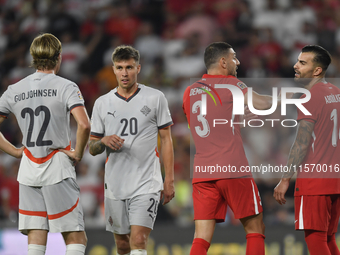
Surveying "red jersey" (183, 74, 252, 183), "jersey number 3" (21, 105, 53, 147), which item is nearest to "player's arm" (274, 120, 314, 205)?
"red jersey" (183, 74, 252, 183)

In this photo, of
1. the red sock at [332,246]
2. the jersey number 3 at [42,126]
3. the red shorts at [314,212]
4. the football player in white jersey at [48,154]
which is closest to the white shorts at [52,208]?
the football player in white jersey at [48,154]

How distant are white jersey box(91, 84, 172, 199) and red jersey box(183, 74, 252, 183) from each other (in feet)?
1.17

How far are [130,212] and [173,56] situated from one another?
20.9 ft

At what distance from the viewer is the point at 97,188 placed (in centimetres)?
870

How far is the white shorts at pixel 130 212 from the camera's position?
15.6ft

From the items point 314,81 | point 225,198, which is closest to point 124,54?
point 225,198

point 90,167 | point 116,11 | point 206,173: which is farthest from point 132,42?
point 206,173

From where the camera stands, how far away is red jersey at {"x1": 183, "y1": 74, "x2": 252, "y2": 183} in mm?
4617

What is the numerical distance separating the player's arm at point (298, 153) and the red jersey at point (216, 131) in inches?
13.4

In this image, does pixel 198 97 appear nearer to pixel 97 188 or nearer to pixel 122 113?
pixel 122 113

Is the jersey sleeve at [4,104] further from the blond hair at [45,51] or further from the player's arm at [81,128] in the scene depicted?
the player's arm at [81,128]

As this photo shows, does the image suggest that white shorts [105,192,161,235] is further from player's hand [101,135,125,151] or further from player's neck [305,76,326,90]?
player's neck [305,76,326,90]

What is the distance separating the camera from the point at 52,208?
445 centimetres

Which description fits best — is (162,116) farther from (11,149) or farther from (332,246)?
(332,246)
